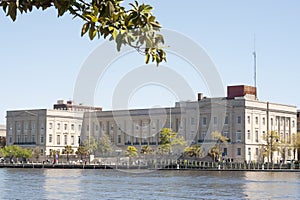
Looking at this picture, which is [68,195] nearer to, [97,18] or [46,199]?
[46,199]

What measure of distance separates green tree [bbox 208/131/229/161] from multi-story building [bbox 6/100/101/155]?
47.7 meters

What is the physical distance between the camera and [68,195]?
168ft

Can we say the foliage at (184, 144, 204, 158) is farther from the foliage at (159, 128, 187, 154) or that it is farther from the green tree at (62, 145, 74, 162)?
the green tree at (62, 145, 74, 162)

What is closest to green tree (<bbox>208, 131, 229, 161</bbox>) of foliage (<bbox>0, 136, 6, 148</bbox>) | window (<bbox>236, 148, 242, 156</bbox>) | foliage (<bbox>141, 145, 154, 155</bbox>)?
window (<bbox>236, 148, 242, 156</bbox>)

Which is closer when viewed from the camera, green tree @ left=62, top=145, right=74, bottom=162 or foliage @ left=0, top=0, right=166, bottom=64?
foliage @ left=0, top=0, right=166, bottom=64

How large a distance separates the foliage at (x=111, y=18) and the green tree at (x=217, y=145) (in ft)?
414

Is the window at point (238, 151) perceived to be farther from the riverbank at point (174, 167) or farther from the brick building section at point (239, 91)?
the riverbank at point (174, 167)

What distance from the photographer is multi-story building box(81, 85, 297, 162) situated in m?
141

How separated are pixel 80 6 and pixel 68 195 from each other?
44084 mm

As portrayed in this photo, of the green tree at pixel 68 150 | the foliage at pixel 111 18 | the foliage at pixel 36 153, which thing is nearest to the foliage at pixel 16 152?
the foliage at pixel 36 153

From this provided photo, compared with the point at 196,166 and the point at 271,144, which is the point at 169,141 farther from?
the point at 271,144

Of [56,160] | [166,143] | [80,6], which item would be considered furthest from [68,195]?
[56,160]

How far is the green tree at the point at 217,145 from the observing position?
135 m

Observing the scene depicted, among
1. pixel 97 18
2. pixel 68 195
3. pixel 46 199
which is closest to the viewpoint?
pixel 97 18
